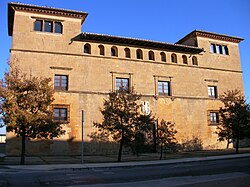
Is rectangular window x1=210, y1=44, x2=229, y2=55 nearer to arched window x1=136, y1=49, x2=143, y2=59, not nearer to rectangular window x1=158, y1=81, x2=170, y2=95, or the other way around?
rectangular window x1=158, y1=81, x2=170, y2=95

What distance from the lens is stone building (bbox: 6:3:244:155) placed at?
2278 centimetres

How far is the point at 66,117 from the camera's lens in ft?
74.9

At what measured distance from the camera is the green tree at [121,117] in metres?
17.4

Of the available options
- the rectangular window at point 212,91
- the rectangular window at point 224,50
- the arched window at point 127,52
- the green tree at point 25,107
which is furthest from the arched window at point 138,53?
the green tree at point 25,107

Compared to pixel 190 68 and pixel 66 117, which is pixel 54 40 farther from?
pixel 190 68

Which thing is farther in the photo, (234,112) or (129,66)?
(129,66)

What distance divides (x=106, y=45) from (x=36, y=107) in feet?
39.8

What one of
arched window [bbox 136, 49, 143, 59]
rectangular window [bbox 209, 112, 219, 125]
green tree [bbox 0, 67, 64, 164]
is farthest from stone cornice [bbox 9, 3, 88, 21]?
rectangular window [bbox 209, 112, 219, 125]

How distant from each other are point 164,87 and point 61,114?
1141 centimetres

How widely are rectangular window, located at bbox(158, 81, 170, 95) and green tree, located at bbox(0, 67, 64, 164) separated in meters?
13.8

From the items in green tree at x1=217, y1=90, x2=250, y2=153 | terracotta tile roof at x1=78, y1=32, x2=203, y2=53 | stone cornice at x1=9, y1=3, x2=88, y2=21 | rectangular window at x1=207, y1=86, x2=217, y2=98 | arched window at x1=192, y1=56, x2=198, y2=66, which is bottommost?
→ green tree at x1=217, y1=90, x2=250, y2=153

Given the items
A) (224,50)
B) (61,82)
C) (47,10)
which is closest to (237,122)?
(224,50)

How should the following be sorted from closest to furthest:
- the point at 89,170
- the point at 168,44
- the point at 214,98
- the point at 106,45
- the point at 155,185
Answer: the point at 155,185, the point at 89,170, the point at 106,45, the point at 168,44, the point at 214,98

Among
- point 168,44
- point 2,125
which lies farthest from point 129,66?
point 2,125
